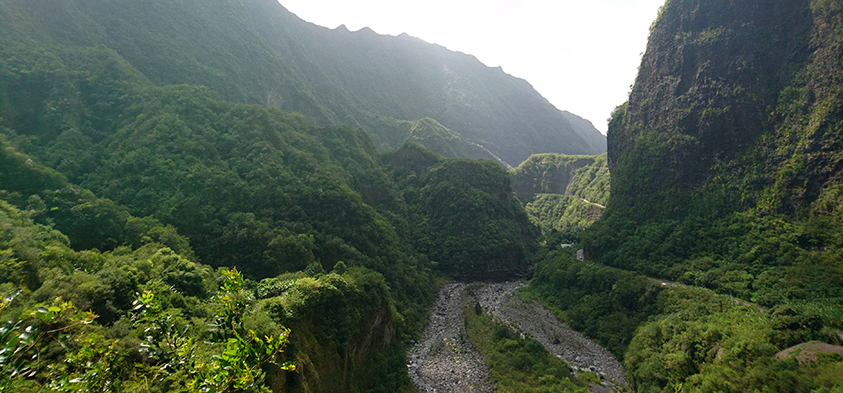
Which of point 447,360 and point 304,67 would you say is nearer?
point 447,360

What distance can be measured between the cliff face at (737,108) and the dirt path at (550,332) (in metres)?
23.8

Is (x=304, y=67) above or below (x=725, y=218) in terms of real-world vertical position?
below

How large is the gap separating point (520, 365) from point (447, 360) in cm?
666

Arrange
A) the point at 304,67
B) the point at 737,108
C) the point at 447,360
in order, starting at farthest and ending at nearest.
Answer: the point at 304,67 → the point at 737,108 → the point at 447,360

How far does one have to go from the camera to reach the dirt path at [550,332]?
31694mm

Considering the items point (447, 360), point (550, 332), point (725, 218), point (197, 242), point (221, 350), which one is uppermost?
point (725, 218)

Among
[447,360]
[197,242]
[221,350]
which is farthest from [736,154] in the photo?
[197,242]

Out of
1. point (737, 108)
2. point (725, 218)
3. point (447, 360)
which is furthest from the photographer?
point (737, 108)

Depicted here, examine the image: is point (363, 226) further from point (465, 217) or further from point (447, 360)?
point (465, 217)

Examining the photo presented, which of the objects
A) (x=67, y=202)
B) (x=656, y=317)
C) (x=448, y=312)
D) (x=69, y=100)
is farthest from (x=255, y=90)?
(x=656, y=317)

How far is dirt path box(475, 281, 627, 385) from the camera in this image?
3169 cm

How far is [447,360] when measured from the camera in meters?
32.2

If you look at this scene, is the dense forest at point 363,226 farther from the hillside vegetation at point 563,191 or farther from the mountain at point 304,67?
the hillside vegetation at point 563,191

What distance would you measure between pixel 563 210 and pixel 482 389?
72.5 metres
